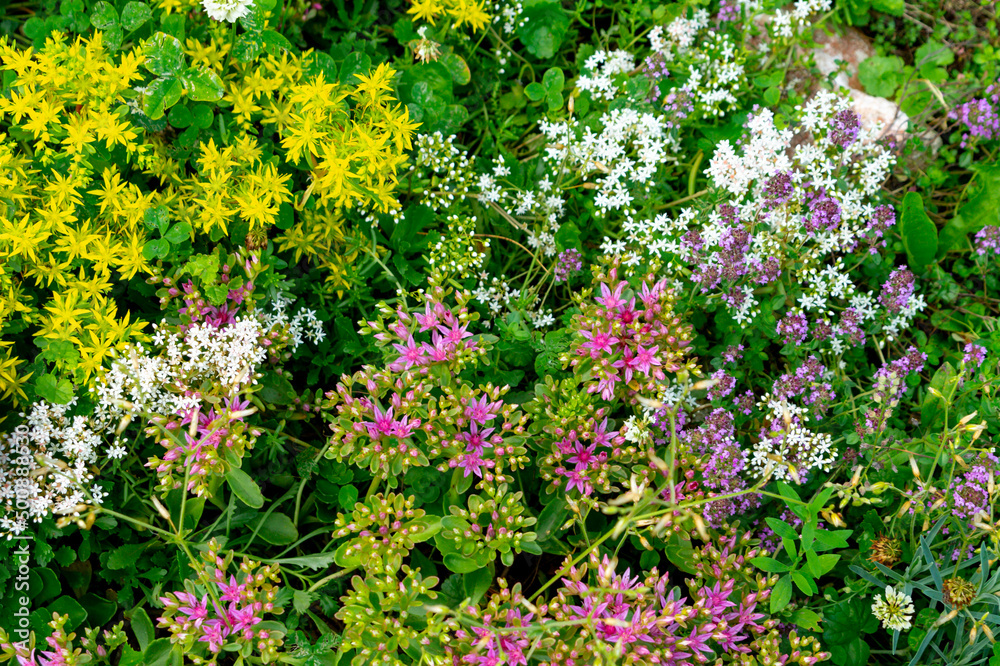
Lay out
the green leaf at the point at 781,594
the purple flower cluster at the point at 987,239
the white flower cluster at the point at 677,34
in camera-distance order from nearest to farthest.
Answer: the green leaf at the point at 781,594
the purple flower cluster at the point at 987,239
the white flower cluster at the point at 677,34

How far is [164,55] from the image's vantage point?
9.00ft

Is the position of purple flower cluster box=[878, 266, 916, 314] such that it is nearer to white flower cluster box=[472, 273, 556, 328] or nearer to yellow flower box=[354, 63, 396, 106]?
white flower cluster box=[472, 273, 556, 328]

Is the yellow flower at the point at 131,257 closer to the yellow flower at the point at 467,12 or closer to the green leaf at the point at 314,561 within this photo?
the green leaf at the point at 314,561

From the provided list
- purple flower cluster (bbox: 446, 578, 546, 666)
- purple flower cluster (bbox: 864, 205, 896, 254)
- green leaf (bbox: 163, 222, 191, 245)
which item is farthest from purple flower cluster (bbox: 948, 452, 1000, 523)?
green leaf (bbox: 163, 222, 191, 245)

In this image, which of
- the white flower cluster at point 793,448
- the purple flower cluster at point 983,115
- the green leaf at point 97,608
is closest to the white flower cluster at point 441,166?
the white flower cluster at point 793,448

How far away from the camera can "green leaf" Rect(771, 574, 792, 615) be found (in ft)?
8.56

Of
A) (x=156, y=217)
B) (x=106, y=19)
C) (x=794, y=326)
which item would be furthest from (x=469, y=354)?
(x=106, y=19)

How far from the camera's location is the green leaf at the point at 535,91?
3.61m

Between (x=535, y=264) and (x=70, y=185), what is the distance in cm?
193

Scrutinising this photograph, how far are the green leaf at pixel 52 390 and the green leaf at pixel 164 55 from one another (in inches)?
46.4

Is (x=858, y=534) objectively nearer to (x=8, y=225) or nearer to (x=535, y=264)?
(x=535, y=264)

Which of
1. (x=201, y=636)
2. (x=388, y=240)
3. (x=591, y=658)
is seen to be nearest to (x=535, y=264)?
(x=388, y=240)

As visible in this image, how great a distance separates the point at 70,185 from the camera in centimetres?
268

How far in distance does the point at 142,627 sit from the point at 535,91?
2.83 meters
